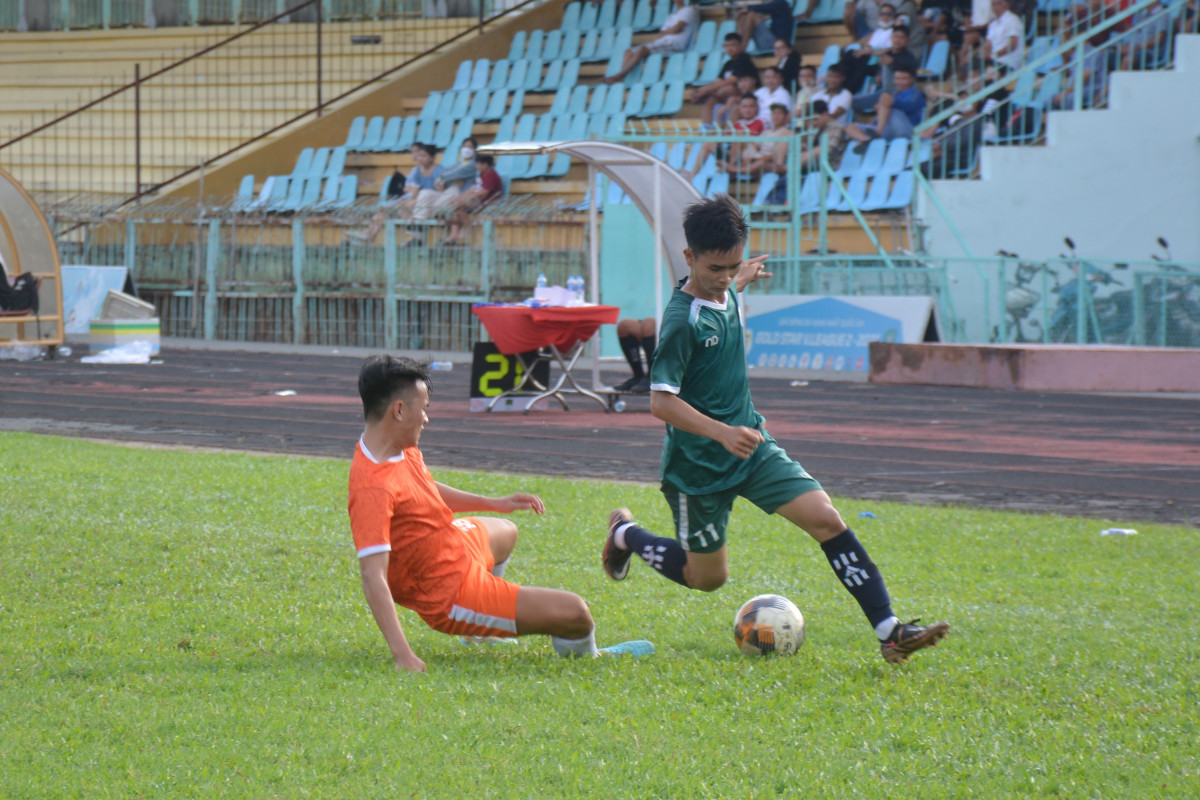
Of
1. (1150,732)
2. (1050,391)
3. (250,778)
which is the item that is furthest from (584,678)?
(1050,391)

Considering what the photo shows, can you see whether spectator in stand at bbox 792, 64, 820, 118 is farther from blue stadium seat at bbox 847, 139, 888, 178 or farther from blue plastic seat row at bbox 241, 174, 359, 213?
blue plastic seat row at bbox 241, 174, 359, 213

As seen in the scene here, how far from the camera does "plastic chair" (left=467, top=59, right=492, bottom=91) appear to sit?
2975 centimetres

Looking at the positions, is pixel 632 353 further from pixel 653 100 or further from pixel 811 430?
pixel 653 100

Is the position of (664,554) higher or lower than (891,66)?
lower

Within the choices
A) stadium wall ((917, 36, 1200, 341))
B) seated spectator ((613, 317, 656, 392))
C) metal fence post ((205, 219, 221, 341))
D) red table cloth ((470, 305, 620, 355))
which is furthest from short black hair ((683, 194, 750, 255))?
metal fence post ((205, 219, 221, 341))

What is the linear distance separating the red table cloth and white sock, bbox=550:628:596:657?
8718 millimetres

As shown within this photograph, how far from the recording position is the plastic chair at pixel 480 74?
97.6 ft

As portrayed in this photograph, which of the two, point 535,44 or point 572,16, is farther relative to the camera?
point 572,16

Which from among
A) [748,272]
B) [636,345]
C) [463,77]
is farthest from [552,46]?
[748,272]

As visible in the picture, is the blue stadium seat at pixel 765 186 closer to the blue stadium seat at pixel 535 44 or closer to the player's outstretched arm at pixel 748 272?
the blue stadium seat at pixel 535 44

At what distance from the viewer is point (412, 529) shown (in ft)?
16.0

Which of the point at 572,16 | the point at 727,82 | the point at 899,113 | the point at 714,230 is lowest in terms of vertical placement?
the point at 714,230

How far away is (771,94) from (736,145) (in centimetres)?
178

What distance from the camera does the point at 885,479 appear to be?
10.2 metres
